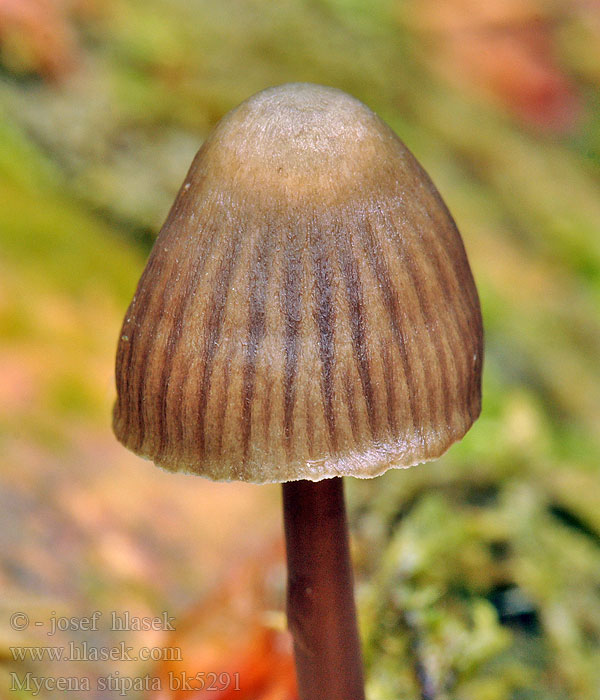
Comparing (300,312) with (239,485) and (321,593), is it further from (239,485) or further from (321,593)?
(239,485)

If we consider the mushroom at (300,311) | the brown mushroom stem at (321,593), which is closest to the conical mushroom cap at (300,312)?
the mushroom at (300,311)

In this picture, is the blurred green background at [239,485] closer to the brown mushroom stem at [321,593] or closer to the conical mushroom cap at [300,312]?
the brown mushroom stem at [321,593]

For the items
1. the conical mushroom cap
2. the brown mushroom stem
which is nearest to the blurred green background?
the brown mushroom stem

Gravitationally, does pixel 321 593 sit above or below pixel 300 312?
below

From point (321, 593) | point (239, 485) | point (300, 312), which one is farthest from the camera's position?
point (239, 485)

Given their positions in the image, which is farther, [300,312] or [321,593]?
[321,593]

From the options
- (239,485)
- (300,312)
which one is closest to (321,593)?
(300,312)

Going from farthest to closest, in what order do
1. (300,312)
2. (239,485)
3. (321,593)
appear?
(239,485), (321,593), (300,312)

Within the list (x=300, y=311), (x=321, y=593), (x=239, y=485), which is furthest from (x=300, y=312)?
(x=239, y=485)
